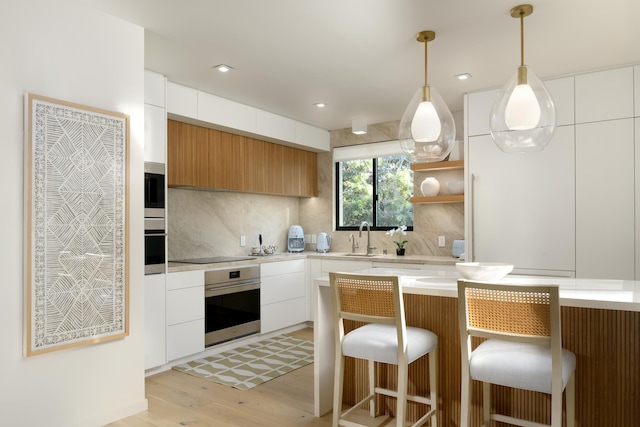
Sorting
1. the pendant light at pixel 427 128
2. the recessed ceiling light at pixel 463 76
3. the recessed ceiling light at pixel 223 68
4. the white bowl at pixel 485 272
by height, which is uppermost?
the recessed ceiling light at pixel 463 76

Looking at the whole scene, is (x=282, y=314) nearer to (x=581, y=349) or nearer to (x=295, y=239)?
(x=295, y=239)

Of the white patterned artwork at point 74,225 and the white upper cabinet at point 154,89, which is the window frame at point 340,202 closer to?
the white upper cabinet at point 154,89

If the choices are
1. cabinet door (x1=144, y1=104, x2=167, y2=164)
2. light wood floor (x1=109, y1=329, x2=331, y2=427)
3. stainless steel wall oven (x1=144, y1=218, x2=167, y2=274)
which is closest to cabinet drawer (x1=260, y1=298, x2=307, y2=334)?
light wood floor (x1=109, y1=329, x2=331, y2=427)

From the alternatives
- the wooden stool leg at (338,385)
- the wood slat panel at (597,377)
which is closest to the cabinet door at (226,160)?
the wooden stool leg at (338,385)

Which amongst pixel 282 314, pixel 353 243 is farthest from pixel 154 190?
pixel 353 243

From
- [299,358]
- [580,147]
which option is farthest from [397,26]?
[299,358]

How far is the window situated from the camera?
529 cm

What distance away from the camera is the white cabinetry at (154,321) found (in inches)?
134

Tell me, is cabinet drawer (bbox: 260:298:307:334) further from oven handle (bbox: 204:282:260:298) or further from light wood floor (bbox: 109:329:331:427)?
light wood floor (bbox: 109:329:331:427)

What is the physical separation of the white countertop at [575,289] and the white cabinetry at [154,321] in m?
1.48

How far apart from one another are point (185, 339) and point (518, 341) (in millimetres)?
2811

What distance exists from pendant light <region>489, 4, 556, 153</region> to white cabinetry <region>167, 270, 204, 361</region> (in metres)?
2.70

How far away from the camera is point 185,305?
374cm

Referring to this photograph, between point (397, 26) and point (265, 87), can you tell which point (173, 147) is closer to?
point (265, 87)
